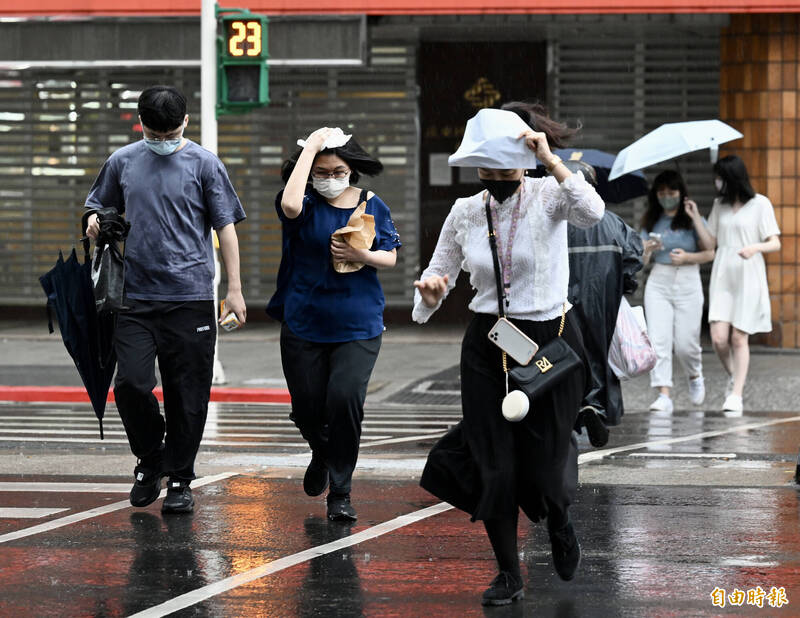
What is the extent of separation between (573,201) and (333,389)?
6.36ft

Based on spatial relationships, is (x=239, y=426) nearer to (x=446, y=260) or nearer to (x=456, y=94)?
(x=446, y=260)

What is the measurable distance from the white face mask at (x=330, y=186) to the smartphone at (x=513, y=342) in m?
1.79

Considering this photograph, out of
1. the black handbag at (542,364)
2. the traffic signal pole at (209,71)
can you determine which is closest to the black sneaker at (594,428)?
the black handbag at (542,364)

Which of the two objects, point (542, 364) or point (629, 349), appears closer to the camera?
point (542, 364)

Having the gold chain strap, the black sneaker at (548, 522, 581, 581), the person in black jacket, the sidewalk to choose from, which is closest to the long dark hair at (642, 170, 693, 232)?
the sidewalk

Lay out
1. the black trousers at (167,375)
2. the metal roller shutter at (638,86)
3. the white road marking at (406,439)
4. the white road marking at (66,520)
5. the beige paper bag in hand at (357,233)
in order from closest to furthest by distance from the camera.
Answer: the white road marking at (66,520)
the beige paper bag in hand at (357,233)
the black trousers at (167,375)
the white road marking at (406,439)
the metal roller shutter at (638,86)

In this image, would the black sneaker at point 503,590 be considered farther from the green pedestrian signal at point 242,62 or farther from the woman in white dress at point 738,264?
the green pedestrian signal at point 242,62

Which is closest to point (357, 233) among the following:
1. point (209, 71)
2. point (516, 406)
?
point (516, 406)

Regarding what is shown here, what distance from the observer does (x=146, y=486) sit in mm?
7465

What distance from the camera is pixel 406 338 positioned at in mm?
18453

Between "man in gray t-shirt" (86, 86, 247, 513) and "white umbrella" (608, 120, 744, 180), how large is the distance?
397cm

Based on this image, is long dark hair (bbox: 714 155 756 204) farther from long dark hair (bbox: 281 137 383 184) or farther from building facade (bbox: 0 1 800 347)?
long dark hair (bbox: 281 137 383 184)

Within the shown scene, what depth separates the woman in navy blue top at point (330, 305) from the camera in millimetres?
7113

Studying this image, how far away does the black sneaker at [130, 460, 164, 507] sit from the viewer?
7.45 meters
